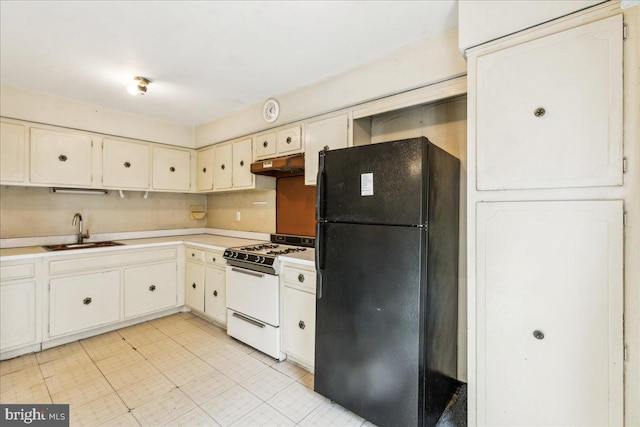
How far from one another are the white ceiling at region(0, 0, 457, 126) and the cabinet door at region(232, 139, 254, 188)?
63cm

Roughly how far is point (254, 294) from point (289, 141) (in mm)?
1460

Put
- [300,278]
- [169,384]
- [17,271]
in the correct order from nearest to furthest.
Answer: [169,384], [300,278], [17,271]

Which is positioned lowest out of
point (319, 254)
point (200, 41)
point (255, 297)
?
point (255, 297)

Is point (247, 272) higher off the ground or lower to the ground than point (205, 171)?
lower

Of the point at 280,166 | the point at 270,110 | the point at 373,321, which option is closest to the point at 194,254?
the point at 280,166

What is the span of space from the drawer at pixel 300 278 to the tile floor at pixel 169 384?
27.4 inches

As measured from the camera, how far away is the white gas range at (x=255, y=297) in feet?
7.91

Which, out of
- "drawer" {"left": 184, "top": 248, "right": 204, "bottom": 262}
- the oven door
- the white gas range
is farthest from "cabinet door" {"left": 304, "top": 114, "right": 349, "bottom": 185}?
"drawer" {"left": 184, "top": 248, "right": 204, "bottom": 262}

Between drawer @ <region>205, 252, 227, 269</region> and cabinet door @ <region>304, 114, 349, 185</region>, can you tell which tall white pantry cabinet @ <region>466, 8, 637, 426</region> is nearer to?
cabinet door @ <region>304, 114, 349, 185</region>

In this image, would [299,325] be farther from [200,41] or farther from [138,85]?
[138,85]

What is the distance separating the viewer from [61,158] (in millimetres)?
2928

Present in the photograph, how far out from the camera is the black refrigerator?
152cm

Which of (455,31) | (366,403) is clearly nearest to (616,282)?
(366,403)

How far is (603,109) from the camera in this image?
1222 millimetres
